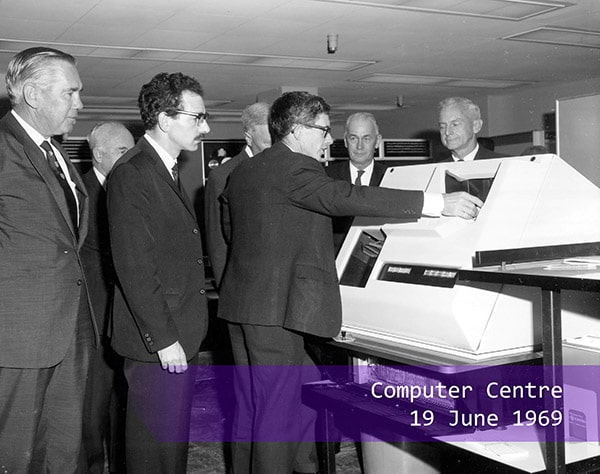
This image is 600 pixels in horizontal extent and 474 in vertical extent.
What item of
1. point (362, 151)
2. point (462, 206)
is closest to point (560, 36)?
point (362, 151)

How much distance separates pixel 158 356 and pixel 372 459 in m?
1.01

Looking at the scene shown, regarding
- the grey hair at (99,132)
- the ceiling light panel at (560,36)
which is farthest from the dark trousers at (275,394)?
the ceiling light panel at (560,36)

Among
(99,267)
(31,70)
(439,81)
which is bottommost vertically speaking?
(99,267)

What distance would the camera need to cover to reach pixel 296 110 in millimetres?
2529

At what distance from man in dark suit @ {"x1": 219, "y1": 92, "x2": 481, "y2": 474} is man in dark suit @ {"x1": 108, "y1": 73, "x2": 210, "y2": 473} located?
204 mm

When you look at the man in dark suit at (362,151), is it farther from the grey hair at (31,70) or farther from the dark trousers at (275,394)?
the grey hair at (31,70)

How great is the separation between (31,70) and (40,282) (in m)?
0.64

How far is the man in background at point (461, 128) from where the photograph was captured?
409 centimetres

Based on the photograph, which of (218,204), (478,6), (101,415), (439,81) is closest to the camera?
(101,415)

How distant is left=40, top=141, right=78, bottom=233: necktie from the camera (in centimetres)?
213

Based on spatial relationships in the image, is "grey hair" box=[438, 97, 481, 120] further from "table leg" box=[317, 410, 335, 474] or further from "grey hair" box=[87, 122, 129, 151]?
"table leg" box=[317, 410, 335, 474]

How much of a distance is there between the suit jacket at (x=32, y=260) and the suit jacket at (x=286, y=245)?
26.3 inches

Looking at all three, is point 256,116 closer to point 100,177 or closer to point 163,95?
point 100,177

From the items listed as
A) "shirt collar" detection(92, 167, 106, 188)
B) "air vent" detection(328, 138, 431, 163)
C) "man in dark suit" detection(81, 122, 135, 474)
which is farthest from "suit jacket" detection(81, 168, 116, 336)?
"air vent" detection(328, 138, 431, 163)
